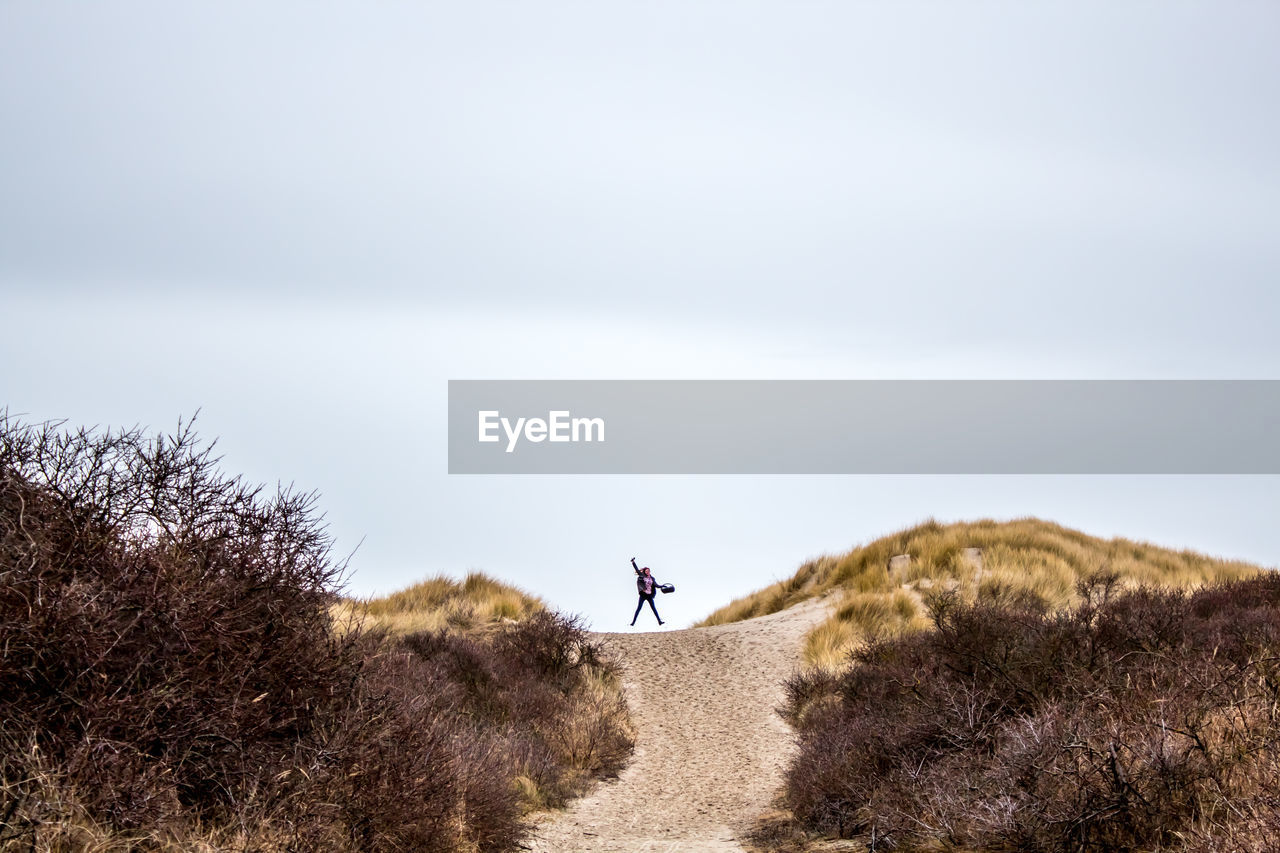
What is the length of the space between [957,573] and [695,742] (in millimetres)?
10248

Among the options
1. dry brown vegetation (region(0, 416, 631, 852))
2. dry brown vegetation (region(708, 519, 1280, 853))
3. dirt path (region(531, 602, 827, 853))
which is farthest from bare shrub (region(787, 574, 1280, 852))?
dry brown vegetation (region(0, 416, 631, 852))

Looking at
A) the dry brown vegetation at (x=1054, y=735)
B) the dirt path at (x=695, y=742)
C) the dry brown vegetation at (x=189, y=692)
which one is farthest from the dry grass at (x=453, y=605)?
the dry brown vegetation at (x=189, y=692)

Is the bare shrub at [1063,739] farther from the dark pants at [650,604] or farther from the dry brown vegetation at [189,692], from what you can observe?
the dark pants at [650,604]

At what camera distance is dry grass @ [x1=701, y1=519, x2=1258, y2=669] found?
19.7 meters

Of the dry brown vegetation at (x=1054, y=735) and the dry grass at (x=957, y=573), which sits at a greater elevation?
the dry grass at (x=957, y=573)

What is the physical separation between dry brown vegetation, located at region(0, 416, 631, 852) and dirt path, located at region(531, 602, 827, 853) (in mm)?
2132

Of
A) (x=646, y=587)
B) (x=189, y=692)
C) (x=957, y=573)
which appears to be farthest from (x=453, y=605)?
(x=189, y=692)

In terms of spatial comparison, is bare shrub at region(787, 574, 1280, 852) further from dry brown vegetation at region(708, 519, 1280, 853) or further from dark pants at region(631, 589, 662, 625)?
dark pants at region(631, 589, 662, 625)

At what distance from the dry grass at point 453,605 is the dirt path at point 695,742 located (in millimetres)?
2387

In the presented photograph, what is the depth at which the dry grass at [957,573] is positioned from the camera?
64.5 feet

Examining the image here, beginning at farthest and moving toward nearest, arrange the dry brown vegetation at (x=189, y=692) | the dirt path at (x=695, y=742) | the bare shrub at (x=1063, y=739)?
the dirt path at (x=695, y=742) → the bare shrub at (x=1063, y=739) → the dry brown vegetation at (x=189, y=692)

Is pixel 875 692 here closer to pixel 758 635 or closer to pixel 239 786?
pixel 239 786

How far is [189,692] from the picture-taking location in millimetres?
5398

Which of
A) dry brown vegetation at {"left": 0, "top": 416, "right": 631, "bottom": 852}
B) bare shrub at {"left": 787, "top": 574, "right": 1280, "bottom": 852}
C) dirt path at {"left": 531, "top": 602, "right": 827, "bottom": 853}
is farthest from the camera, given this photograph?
dirt path at {"left": 531, "top": 602, "right": 827, "bottom": 853}
